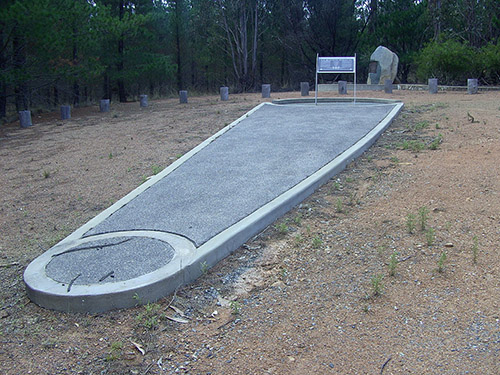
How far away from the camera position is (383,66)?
20.8 meters

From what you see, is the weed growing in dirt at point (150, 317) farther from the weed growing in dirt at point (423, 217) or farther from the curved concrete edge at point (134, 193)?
the weed growing in dirt at point (423, 217)

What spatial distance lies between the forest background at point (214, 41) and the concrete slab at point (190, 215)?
9658 millimetres

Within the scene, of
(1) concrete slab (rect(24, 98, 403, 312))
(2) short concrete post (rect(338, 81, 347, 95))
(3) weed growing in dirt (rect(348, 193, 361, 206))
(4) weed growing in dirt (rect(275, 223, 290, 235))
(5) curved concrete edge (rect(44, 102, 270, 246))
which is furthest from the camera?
(2) short concrete post (rect(338, 81, 347, 95))

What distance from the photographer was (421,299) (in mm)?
3859

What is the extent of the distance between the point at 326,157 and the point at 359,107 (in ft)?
17.9

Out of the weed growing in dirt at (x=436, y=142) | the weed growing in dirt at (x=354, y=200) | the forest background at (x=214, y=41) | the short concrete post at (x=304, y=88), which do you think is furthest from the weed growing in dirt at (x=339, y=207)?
the forest background at (x=214, y=41)

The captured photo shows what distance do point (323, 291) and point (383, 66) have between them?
59.9ft

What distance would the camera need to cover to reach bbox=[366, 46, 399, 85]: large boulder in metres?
20.8

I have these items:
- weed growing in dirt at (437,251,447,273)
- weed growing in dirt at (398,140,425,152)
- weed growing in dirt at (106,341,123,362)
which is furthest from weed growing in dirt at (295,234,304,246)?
weed growing in dirt at (398,140,425,152)

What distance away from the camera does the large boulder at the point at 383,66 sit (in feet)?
68.1

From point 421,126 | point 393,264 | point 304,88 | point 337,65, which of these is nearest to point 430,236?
point 393,264

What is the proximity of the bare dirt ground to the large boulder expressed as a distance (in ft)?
45.5

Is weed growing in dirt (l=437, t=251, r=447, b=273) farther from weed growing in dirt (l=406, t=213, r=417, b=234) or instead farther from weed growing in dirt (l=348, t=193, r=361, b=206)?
weed growing in dirt (l=348, t=193, r=361, b=206)

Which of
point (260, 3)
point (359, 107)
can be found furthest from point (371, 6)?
point (359, 107)
